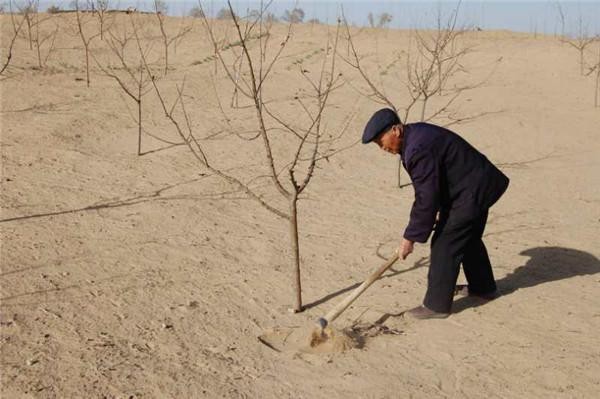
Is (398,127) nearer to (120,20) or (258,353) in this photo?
(258,353)

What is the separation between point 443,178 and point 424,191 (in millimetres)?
251

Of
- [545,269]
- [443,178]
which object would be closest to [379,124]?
[443,178]

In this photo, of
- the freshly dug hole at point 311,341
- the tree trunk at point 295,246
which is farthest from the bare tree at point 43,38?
the freshly dug hole at point 311,341

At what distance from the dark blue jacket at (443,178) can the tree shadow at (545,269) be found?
759mm

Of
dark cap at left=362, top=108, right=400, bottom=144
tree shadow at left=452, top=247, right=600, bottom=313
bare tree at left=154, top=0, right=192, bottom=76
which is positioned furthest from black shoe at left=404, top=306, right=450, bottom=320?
bare tree at left=154, top=0, right=192, bottom=76

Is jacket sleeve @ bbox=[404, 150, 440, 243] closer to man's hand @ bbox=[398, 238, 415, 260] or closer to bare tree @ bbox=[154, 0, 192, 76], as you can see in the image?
man's hand @ bbox=[398, 238, 415, 260]

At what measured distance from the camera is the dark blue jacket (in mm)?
3410

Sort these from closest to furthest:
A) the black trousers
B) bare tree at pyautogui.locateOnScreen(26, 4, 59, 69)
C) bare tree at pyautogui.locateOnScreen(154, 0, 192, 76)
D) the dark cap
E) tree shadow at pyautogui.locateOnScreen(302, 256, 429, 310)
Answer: the dark cap
the black trousers
tree shadow at pyautogui.locateOnScreen(302, 256, 429, 310)
bare tree at pyautogui.locateOnScreen(154, 0, 192, 76)
bare tree at pyautogui.locateOnScreen(26, 4, 59, 69)

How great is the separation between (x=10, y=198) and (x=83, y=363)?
249cm

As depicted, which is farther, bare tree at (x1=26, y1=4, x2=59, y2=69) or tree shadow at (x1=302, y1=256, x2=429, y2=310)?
bare tree at (x1=26, y1=4, x2=59, y2=69)

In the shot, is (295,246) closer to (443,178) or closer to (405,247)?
(405,247)

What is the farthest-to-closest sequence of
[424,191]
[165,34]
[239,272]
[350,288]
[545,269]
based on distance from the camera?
1. [165,34]
2. [545,269]
3. [239,272]
4. [350,288]
5. [424,191]

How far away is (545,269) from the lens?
4.68m

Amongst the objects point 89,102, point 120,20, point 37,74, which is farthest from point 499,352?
Answer: point 120,20
